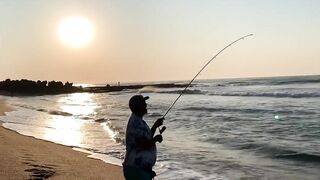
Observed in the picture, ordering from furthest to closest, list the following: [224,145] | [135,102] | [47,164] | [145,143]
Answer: [224,145] → [47,164] → [135,102] → [145,143]

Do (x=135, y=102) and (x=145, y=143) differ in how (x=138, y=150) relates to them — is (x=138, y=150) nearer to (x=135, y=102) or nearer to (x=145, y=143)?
(x=145, y=143)

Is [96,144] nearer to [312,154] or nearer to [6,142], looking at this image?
[6,142]

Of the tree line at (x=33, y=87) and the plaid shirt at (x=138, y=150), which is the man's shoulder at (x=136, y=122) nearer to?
the plaid shirt at (x=138, y=150)

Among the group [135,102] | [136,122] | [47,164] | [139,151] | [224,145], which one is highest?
[135,102]

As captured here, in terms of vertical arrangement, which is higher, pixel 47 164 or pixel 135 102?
pixel 135 102

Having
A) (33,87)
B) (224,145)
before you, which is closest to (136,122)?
(224,145)

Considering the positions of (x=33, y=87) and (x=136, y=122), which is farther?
(x=33, y=87)

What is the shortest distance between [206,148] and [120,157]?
2.99 meters

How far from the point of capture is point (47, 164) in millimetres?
9766

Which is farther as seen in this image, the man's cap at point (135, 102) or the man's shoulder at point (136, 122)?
the man's cap at point (135, 102)

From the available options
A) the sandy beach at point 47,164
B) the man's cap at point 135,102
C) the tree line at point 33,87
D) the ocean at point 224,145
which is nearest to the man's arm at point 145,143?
the man's cap at point 135,102

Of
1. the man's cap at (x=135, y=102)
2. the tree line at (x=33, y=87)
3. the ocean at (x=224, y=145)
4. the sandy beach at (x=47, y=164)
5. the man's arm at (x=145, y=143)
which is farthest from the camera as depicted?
the tree line at (x=33, y=87)

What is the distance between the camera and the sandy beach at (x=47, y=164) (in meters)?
8.64

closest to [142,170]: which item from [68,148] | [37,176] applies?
[37,176]
